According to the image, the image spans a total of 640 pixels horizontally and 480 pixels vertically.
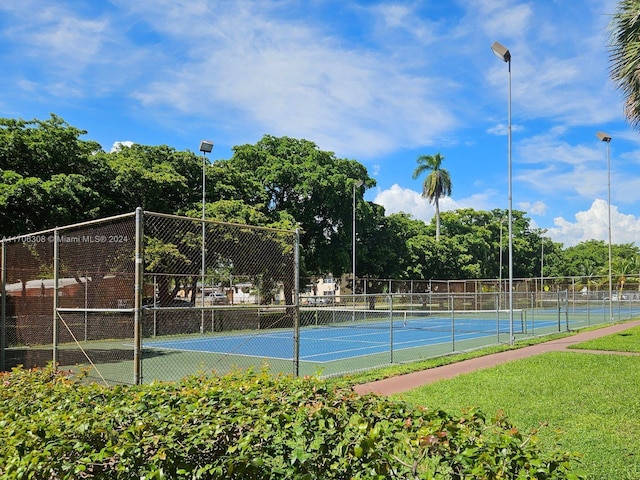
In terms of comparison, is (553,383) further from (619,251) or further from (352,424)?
(619,251)

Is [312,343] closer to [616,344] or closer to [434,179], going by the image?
[616,344]

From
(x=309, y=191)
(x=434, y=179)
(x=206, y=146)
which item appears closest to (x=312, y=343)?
(x=206, y=146)

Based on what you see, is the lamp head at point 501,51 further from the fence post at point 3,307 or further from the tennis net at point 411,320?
the fence post at point 3,307

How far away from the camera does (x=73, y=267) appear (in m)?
11.3

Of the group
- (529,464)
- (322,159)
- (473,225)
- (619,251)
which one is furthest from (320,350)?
(619,251)

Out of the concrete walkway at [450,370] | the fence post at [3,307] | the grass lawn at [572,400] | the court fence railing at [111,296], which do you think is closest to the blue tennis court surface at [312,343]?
the court fence railing at [111,296]

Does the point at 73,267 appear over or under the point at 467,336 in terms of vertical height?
over

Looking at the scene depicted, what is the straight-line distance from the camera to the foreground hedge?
9.32ft

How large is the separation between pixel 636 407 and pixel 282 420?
757cm

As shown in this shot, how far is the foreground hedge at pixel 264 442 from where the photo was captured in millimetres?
2842

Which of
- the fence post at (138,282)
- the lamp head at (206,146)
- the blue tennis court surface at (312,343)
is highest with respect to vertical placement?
the lamp head at (206,146)

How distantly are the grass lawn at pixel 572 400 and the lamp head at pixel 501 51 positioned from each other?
10.6 metres

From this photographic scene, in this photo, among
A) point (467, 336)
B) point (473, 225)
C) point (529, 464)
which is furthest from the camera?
point (473, 225)

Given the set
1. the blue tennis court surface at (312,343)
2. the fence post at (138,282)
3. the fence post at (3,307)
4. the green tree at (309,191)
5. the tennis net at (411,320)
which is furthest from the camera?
the green tree at (309,191)
